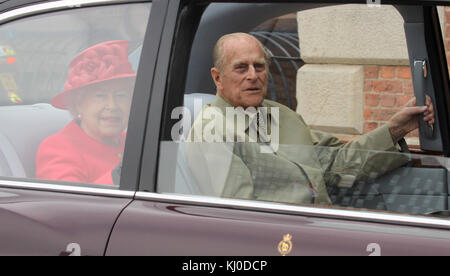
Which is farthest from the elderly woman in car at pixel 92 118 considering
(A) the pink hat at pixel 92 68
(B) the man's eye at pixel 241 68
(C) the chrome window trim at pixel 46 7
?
(B) the man's eye at pixel 241 68

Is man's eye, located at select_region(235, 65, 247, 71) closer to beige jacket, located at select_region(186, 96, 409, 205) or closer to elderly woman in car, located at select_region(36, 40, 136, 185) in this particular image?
beige jacket, located at select_region(186, 96, 409, 205)

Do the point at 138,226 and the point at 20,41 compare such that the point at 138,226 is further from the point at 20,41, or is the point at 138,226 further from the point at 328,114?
the point at 328,114

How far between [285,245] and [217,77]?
73cm

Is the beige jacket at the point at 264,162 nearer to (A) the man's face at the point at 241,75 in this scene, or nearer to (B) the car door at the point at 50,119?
(A) the man's face at the point at 241,75

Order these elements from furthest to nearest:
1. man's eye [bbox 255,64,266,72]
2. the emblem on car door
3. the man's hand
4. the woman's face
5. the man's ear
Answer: the man's hand
man's eye [bbox 255,64,266,72]
the man's ear
the woman's face
the emblem on car door

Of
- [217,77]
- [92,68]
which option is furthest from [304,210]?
[92,68]

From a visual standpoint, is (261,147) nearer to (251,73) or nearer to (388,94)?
(251,73)

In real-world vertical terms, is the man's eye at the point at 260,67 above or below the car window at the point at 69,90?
above

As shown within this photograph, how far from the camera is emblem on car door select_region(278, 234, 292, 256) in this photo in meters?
2.07

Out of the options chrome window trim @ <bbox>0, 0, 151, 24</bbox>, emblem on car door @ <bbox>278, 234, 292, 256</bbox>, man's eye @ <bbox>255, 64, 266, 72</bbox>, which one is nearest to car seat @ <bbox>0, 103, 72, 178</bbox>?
chrome window trim @ <bbox>0, 0, 151, 24</bbox>

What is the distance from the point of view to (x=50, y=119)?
257 cm

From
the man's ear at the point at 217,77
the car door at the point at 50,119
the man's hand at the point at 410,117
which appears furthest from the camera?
the man's hand at the point at 410,117

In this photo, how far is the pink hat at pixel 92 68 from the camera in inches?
97.0
